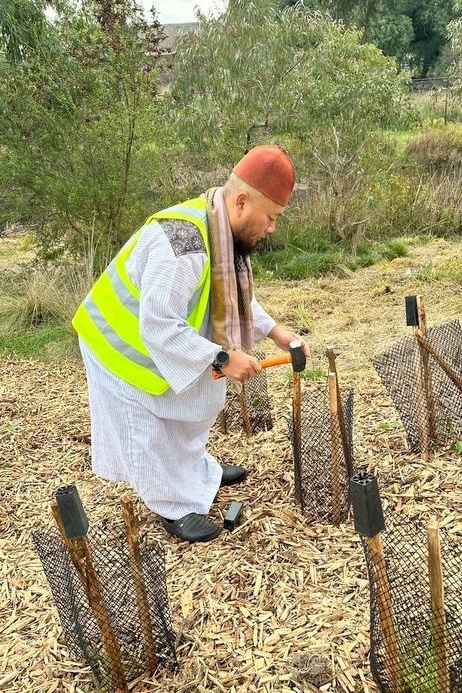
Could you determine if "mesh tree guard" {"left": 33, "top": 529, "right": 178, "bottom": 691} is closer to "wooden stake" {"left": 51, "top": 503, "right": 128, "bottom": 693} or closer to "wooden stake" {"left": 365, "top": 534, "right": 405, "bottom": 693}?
"wooden stake" {"left": 51, "top": 503, "right": 128, "bottom": 693}

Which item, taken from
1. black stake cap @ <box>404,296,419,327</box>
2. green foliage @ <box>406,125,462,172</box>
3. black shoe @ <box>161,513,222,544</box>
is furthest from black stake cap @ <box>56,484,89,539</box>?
green foliage @ <box>406,125,462,172</box>

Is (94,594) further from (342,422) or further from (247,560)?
(342,422)

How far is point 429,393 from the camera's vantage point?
9.30 ft

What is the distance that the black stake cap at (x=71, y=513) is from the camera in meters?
1.52

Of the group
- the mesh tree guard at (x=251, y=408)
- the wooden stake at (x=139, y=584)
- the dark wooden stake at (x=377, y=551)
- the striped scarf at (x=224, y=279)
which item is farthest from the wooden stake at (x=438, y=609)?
the mesh tree guard at (x=251, y=408)

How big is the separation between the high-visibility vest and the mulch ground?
78cm

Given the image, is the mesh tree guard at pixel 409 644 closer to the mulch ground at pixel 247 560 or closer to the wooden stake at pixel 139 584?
the mulch ground at pixel 247 560

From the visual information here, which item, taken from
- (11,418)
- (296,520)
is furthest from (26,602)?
(11,418)

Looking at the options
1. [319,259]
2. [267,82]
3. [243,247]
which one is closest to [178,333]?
[243,247]

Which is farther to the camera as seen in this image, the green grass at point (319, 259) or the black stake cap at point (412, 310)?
the green grass at point (319, 259)

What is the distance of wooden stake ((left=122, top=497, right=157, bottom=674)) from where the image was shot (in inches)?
64.1

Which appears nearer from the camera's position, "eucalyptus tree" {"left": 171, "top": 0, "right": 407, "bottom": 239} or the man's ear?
the man's ear

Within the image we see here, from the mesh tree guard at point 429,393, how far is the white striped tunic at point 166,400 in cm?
80

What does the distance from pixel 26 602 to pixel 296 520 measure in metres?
1.11
